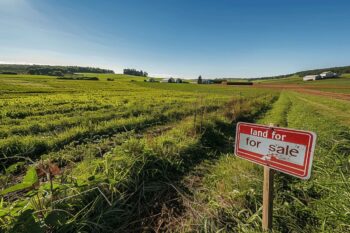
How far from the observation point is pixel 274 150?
7.13 feet

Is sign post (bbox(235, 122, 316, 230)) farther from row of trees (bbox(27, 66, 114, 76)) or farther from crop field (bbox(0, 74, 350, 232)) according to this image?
row of trees (bbox(27, 66, 114, 76))

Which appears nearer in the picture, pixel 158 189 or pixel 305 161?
pixel 305 161

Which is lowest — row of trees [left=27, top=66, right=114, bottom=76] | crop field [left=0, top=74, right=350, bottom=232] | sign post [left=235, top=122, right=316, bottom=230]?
crop field [left=0, top=74, right=350, bottom=232]

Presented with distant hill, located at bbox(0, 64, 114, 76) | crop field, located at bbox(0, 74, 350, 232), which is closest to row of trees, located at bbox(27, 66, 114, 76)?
distant hill, located at bbox(0, 64, 114, 76)

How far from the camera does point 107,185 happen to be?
3.33 metres

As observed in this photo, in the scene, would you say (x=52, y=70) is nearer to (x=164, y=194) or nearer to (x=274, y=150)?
(x=164, y=194)

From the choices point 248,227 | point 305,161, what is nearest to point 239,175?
point 248,227

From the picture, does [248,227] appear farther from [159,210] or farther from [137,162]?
[137,162]

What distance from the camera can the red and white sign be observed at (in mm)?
1927

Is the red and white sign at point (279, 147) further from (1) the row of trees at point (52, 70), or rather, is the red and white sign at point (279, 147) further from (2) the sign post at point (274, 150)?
(1) the row of trees at point (52, 70)

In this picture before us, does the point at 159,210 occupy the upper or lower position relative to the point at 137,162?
lower

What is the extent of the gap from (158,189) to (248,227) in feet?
5.50

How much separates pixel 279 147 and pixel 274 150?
0.07m

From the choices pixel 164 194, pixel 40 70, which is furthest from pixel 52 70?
pixel 164 194
